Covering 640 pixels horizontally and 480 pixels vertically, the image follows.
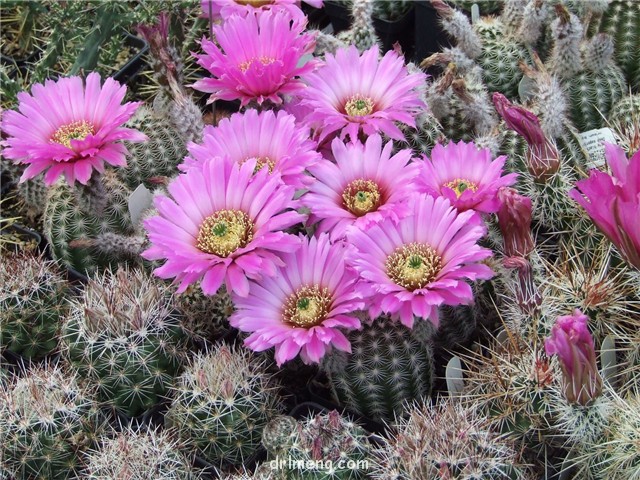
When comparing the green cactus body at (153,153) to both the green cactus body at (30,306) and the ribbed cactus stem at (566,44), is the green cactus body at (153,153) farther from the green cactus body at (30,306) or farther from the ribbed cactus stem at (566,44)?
the ribbed cactus stem at (566,44)

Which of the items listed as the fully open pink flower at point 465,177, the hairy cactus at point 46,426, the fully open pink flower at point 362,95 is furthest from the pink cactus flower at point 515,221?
the hairy cactus at point 46,426

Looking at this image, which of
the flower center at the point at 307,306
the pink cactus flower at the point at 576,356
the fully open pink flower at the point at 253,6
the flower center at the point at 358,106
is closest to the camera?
the pink cactus flower at the point at 576,356

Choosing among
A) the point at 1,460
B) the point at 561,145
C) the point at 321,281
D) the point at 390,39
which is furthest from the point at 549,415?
the point at 390,39

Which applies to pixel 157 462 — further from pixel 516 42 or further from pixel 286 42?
pixel 516 42

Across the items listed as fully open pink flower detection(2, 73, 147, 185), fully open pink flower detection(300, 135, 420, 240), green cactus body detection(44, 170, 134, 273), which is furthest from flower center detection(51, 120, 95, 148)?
fully open pink flower detection(300, 135, 420, 240)

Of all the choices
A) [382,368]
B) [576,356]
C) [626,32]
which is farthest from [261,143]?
[626,32]

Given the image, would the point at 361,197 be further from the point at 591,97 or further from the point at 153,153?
the point at 591,97

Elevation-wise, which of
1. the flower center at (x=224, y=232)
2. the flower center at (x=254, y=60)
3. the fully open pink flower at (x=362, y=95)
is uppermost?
the flower center at (x=254, y=60)

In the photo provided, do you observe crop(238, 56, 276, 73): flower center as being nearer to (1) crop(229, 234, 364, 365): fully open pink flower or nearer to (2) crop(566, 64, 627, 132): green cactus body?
(1) crop(229, 234, 364, 365): fully open pink flower
